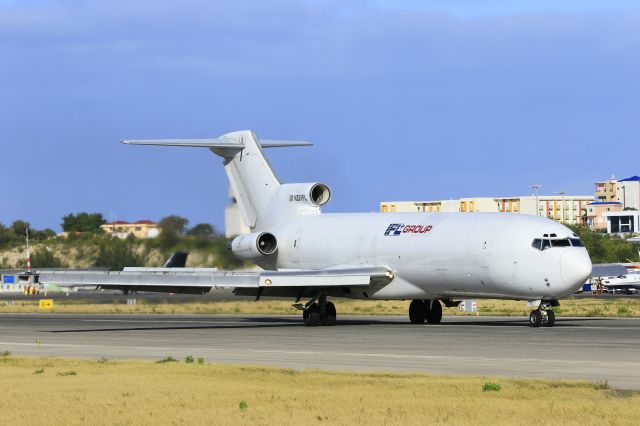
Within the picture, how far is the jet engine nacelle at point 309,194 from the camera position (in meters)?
49.2

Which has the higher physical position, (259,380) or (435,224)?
(435,224)

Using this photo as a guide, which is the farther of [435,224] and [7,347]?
[435,224]

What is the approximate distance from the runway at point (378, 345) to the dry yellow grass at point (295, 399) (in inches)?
74.1

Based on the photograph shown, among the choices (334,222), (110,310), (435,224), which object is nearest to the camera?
(435,224)

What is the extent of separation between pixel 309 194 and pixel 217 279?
28.6ft

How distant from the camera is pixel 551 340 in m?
31.2

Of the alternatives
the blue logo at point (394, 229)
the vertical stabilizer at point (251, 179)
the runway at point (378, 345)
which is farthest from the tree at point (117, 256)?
the blue logo at point (394, 229)

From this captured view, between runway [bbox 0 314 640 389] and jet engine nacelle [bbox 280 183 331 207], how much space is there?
5164 mm

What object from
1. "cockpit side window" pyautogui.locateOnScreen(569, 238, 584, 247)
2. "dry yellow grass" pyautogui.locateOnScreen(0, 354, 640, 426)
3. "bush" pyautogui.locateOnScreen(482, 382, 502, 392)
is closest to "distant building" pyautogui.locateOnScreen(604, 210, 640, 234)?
"cockpit side window" pyautogui.locateOnScreen(569, 238, 584, 247)

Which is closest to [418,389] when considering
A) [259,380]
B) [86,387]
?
[259,380]

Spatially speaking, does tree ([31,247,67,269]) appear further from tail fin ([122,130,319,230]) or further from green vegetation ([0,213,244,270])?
tail fin ([122,130,319,230])

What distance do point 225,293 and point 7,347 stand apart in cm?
5061

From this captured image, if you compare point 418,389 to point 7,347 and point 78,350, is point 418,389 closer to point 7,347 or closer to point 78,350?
point 78,350

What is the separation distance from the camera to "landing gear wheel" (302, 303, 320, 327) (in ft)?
143
